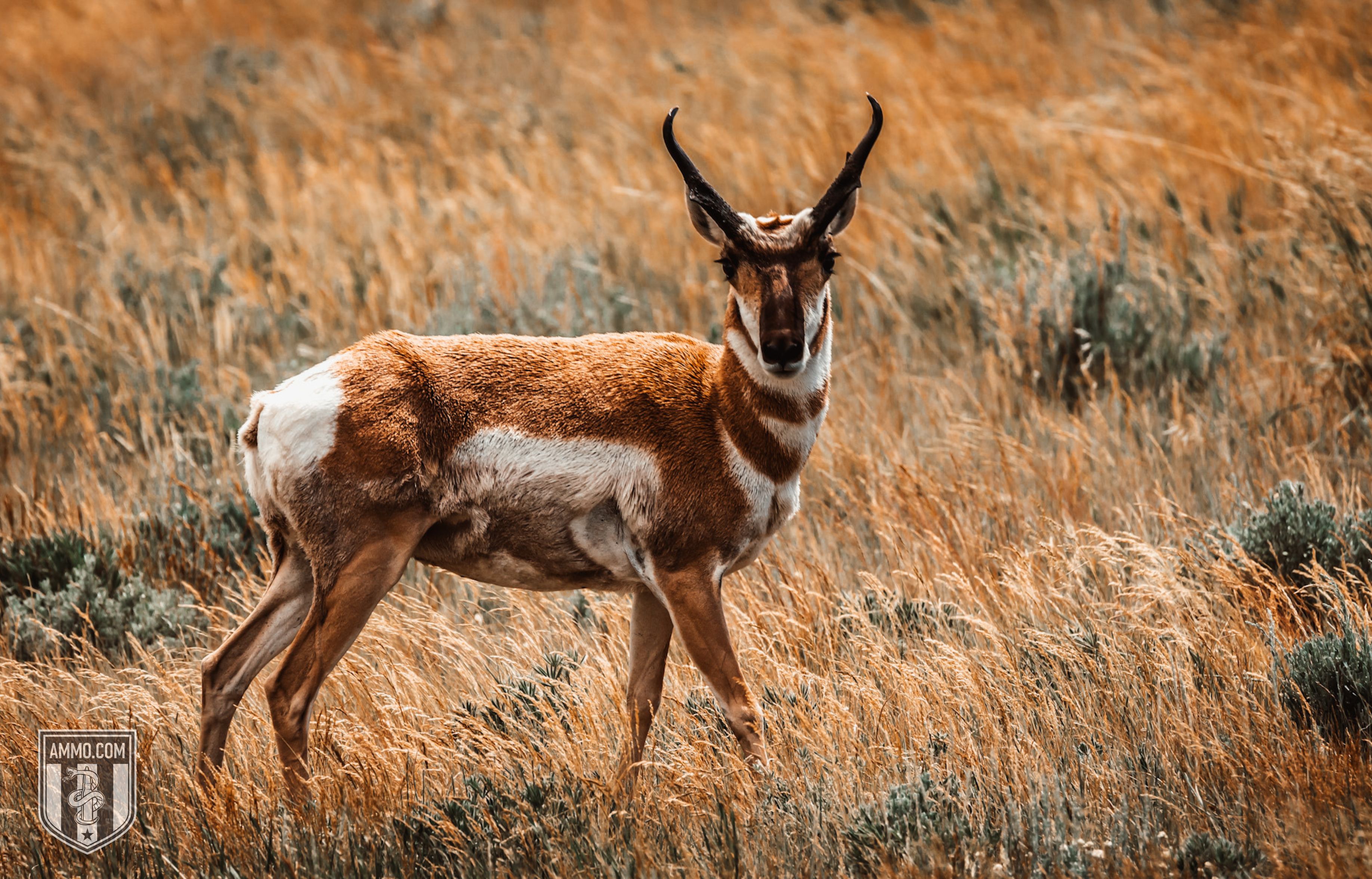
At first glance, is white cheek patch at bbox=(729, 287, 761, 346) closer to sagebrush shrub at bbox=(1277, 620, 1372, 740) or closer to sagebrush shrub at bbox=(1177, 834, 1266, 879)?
sagebrush shrub at bbox=(1177, 834, 1266, 879)

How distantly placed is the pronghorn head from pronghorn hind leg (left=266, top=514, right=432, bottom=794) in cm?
138

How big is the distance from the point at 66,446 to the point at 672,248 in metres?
4.43

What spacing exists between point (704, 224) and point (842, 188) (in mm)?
550

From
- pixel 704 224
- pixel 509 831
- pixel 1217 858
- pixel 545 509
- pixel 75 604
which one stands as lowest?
pixel 75 604

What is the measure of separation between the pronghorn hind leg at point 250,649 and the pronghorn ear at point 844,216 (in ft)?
7.24

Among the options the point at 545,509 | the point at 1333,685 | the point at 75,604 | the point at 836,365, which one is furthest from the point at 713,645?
the point at 836,365

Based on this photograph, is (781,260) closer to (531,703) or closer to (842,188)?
(842,188)

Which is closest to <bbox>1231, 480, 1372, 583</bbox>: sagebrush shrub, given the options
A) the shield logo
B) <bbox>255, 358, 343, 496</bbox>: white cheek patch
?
<bbox>255, 358, 343, 496</bbox>: white cheek patch

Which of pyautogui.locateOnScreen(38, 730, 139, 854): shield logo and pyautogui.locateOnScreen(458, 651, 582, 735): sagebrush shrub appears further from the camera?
pyautogui.locateOnScreen(458, 651, 582, 735): sagebrush shrub

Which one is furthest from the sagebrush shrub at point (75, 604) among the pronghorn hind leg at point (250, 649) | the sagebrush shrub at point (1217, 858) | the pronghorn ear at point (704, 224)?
the sagebrush shrub at point (1217, 858)

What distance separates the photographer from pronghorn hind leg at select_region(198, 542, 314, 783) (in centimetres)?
433

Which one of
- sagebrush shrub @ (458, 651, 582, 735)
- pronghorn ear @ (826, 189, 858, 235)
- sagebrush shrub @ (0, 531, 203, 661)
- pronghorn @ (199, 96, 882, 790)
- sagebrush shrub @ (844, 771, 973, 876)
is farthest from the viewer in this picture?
sagebrush shrub @ (0, 531, 203, 661)

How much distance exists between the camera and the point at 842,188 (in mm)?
4336

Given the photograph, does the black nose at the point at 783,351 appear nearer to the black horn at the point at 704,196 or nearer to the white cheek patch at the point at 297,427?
the black horn at the point at 704,196
